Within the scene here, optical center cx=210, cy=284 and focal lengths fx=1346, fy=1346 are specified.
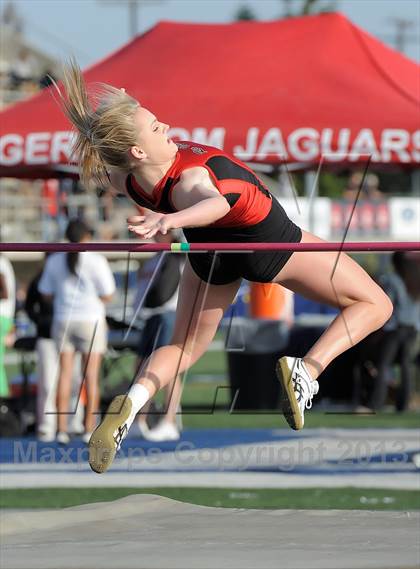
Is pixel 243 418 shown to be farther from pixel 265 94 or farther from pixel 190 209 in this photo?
pixel 190 209

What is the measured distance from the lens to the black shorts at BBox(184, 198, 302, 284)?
17.8 ft

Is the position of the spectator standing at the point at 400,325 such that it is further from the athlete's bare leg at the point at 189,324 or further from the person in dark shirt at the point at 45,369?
the athlete's bare leg at the point at 189,324

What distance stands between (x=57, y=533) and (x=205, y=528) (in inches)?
29.4

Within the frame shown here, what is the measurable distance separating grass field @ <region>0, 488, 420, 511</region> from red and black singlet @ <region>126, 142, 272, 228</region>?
3.46 m

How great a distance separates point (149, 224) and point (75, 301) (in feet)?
19.8

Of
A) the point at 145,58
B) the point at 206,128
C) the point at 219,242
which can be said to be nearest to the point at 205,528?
the point at 219,242

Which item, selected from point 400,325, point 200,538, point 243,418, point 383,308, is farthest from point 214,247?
point 243,418

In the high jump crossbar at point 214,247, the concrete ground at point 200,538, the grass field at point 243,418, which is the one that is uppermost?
the high jump crossbar at point 214,247

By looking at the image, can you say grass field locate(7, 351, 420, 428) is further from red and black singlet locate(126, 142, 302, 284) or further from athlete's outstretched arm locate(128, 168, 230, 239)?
athlete's outstretched arm locate(128, 168, 230, 239)

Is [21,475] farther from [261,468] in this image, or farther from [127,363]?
[127,363]

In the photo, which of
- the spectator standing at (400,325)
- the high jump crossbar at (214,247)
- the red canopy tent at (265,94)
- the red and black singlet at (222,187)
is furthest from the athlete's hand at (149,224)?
the spectator standing at (400,325)

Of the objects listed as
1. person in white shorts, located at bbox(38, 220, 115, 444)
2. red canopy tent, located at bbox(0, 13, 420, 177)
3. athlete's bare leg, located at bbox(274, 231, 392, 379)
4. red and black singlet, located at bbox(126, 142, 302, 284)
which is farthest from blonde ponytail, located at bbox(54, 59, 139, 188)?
person in white shorts, located at bbox(38, 220, 115, 444)

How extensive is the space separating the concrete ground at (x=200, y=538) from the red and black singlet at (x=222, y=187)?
142cm

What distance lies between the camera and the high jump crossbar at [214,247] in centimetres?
507
